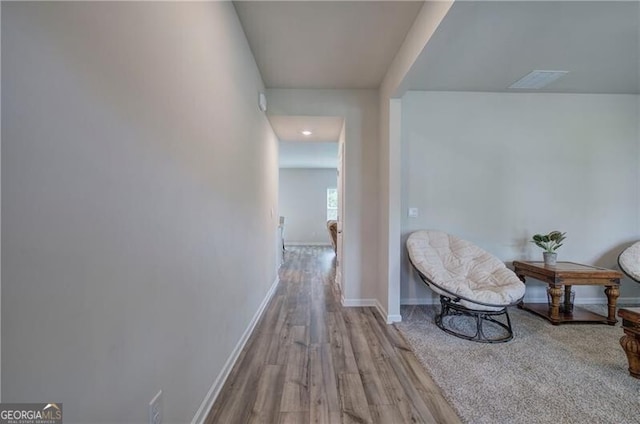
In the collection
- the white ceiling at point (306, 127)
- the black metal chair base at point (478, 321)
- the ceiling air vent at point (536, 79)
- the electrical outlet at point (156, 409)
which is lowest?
the black metal chair base at point (478, 321)

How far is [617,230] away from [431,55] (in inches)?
137

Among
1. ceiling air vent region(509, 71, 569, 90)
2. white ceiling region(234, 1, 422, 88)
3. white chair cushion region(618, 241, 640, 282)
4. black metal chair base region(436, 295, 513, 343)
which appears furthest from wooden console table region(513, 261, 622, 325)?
white ceiling region(234, 1, 422, 88)

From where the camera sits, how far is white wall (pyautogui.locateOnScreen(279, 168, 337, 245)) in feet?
29.1

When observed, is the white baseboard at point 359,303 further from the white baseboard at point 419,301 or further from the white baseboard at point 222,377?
the white baseboard at point 222,377

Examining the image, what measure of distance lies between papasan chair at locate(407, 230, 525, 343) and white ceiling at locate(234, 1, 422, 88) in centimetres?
191

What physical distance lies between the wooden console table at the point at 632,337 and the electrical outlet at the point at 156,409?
8.82 ft

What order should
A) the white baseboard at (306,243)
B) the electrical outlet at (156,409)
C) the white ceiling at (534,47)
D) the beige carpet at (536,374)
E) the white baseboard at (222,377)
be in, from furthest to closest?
the white baseboard at (306,243)
the white ceiling at (534,47)
the beige carpet at (536,374)
the white baseboard at (222,377)
the electrical outlet at (156,409)

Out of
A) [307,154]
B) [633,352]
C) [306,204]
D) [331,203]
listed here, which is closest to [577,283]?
[633,352]

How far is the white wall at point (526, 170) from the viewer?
3.28 metres

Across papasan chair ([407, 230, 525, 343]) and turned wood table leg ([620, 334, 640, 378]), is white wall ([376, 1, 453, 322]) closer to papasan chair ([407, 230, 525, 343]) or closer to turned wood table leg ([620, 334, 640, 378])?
papasan chair ([407, 230, 525, 343])

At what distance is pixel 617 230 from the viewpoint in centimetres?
331

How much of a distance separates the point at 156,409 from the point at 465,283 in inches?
102

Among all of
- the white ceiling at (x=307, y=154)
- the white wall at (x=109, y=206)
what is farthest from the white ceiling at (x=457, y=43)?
the white ceiling at (x=307, y=154)

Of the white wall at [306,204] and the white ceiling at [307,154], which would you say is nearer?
the white ceiling at [307,154]
